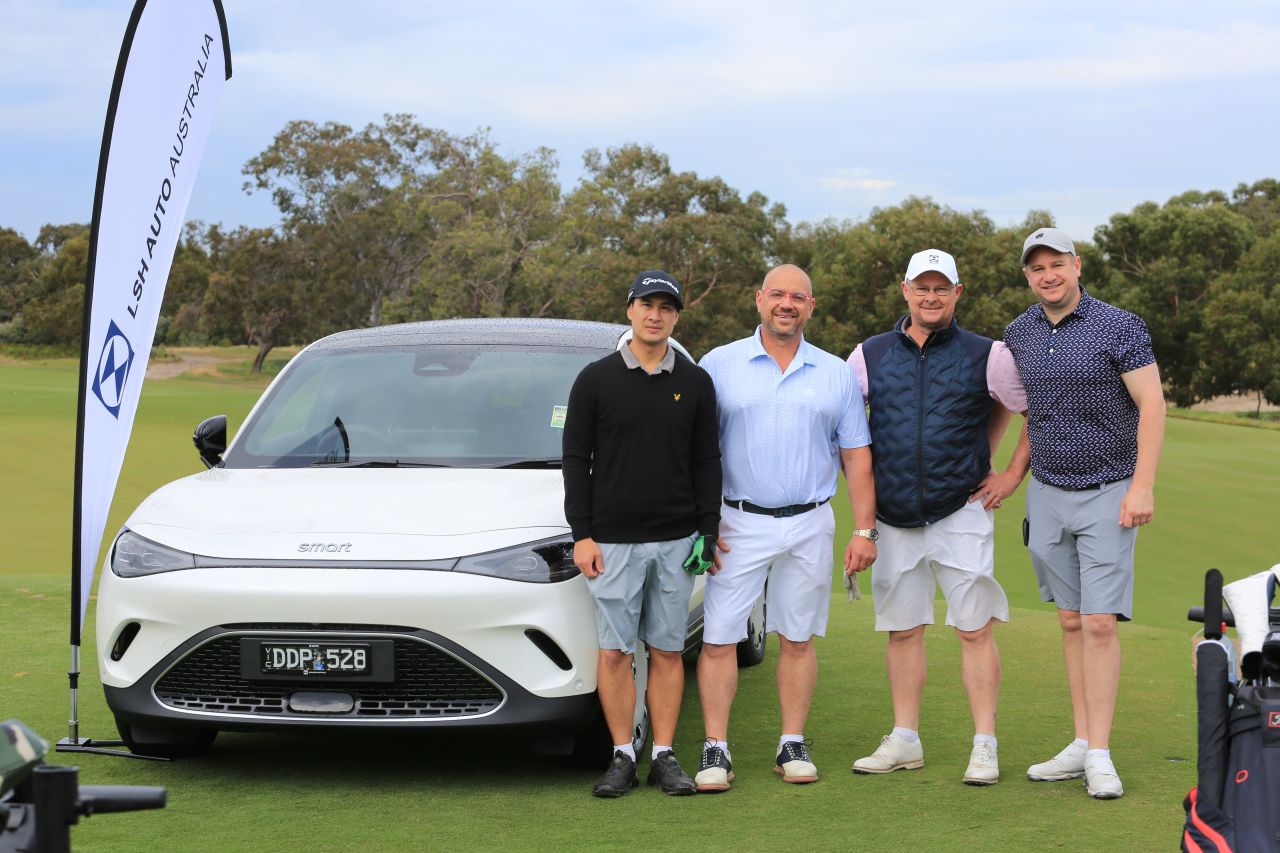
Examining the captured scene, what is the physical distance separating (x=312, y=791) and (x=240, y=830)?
53 cm

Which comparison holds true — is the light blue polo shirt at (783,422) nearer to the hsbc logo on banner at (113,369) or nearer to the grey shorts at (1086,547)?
the grey shorts at (1086,547)

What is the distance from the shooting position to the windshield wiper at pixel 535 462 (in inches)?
235

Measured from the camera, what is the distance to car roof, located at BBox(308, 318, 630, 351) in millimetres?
6645

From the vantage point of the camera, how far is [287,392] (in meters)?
6.52

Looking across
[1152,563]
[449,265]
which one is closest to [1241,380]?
[449,265]

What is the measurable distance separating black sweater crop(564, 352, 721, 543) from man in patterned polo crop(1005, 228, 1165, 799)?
130 centimetres

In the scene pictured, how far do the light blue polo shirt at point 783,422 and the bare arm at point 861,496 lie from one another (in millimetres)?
50

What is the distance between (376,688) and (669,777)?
1126 mm

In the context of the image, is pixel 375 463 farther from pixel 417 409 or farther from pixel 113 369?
pixel 113 369

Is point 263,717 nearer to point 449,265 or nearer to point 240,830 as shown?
point 240,830

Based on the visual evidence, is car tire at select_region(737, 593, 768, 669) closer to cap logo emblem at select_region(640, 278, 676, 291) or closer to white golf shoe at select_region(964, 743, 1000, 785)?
white golf shoe at select_region(964, 743, 1000, 785)

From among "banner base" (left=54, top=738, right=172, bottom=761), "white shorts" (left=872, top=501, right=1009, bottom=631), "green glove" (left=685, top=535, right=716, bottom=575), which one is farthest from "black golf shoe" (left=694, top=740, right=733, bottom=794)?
"banner base" (left=54, top=738, right=172, bottom=761)

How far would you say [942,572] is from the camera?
18.9 feet

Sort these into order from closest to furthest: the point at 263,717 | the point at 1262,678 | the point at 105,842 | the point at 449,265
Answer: the point at 1262,678 < the point at 105,842 < the point at 263,717 < the point at 449,265
